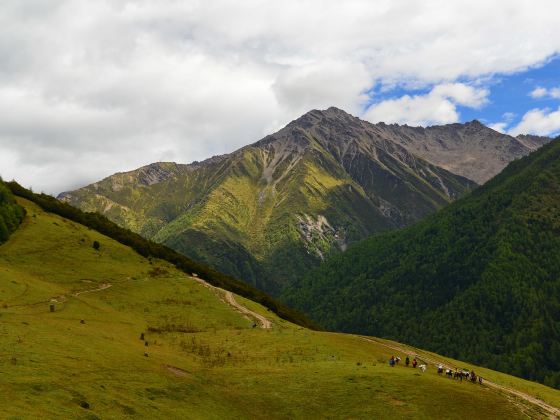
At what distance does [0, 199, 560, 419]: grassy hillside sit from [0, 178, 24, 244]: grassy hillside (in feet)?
19.1

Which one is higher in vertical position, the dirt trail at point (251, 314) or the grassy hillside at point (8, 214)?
the grassy hillside at point (8, 214)

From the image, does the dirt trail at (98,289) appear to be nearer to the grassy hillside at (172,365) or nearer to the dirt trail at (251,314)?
the grassy hillside at (172,365)

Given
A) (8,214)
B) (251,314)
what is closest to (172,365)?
(251,314)

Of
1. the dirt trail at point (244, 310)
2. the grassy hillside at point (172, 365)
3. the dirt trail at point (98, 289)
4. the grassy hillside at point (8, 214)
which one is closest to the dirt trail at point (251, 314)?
the dirt trail at point (244, 310)

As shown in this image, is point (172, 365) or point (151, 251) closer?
point (172, 365)

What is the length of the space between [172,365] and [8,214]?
7417 centimetres

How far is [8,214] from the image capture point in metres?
105

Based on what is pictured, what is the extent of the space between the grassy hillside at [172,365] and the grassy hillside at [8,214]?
5811 mm

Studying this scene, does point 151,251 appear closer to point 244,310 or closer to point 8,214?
point 8,214

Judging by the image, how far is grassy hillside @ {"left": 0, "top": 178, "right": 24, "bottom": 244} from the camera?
3863 inches

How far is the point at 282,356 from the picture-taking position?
62406 millimetres

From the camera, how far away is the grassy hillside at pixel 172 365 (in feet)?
118

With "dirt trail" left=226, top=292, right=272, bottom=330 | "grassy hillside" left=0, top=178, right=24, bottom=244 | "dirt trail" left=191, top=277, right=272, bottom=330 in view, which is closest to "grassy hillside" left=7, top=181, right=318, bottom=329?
"dirt trail" left=191, top=277, right=272, bottom=330

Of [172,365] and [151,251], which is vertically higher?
[151,251]
